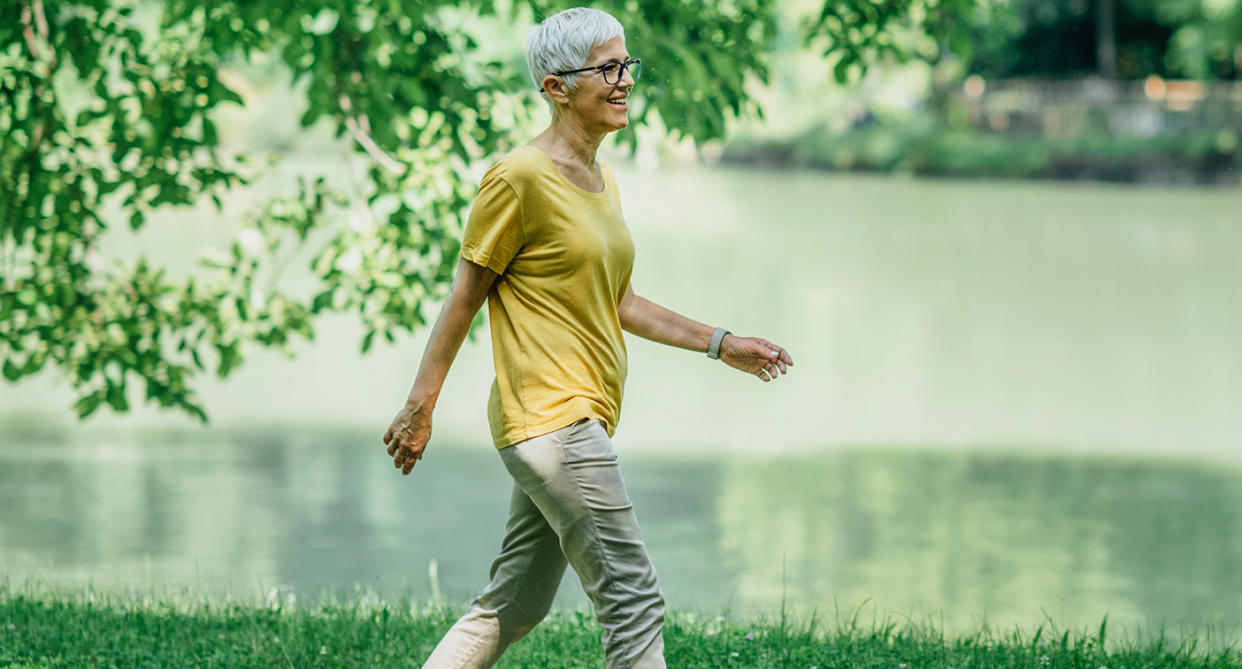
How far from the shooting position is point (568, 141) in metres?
3.37

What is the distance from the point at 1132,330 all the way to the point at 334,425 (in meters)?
8.87

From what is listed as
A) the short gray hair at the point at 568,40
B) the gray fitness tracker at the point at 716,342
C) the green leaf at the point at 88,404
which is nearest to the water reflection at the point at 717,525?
the green leaf at the point at 88,404

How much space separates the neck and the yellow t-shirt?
58 mm

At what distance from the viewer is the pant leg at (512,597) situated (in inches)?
139

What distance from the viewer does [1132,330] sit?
16766mm

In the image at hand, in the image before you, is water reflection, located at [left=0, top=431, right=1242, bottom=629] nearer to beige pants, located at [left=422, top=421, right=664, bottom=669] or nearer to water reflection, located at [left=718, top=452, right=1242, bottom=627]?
water reflection, located at [left=718, top=452, right=1242, bottom=627]

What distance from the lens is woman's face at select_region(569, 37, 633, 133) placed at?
3.33 meters

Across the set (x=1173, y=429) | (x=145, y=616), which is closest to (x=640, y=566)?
(x=145, y=616)

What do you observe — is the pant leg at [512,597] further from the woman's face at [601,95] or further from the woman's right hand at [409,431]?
the woman's face at [601,95]

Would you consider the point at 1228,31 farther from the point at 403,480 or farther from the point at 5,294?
the point at 5,294

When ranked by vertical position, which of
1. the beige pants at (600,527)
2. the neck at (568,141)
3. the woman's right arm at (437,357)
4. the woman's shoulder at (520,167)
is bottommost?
the beige pants at (600,527)

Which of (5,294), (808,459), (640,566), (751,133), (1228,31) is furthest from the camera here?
(751,133)

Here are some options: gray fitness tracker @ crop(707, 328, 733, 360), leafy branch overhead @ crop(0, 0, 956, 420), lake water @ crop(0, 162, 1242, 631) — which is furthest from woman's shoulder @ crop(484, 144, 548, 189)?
leafy branch overhead @ crop(0, 0, 956, 420)

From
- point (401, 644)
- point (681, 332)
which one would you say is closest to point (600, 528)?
point (681, 332)
